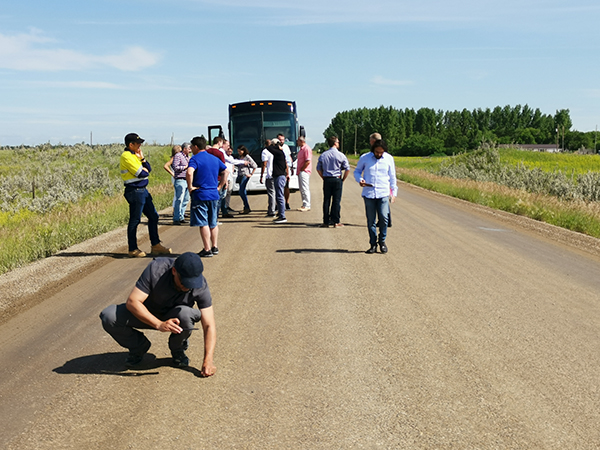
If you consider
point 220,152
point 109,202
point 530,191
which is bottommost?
point 530,191

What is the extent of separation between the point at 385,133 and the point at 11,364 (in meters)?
122

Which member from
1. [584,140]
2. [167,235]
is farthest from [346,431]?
[584,140]

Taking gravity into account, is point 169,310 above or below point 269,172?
below

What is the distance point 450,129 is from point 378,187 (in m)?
126

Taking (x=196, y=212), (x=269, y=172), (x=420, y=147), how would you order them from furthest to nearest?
(x=420, y=147)
(x=269, y=172)
(x=196, y=212)

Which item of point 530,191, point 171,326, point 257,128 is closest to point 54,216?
point 257,128

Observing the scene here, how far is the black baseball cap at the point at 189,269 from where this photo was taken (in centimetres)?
426

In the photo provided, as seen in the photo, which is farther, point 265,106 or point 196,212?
point 265,106

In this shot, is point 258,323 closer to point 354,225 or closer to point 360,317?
point 360,317

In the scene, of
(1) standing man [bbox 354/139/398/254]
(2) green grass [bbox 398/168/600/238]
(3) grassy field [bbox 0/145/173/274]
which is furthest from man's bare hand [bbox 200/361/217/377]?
(2) green grass [bbox 398/168/600/238]

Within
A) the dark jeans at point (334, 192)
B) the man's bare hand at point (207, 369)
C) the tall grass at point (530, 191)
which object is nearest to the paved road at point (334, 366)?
the man's bare hand at point (207, 369)

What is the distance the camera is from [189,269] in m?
4.26

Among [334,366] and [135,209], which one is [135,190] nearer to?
[135,209]

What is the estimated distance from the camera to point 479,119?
15900cm
